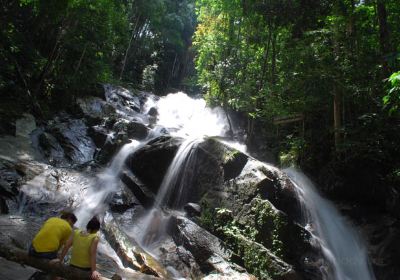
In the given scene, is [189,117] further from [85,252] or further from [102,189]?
[85,252]

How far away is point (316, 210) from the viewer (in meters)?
12.0

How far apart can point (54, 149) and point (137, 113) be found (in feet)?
33.4

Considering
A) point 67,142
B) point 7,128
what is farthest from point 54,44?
point 7,128

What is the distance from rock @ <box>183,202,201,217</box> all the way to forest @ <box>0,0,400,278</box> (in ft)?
17.7

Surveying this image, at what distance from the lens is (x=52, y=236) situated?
4871 mm

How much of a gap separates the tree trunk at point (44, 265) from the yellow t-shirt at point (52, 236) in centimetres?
17

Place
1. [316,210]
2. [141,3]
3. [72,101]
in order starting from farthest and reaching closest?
[141,3] < [72,101] < [316,210]

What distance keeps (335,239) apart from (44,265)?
31.0 feet

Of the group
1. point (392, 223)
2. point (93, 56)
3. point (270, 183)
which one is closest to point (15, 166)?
point (270, 183)

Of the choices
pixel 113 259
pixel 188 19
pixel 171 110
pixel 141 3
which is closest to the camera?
pixel 113 259

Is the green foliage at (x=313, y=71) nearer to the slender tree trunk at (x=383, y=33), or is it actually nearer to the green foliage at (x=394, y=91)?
the slender tree trunk at (x=383, y=33)

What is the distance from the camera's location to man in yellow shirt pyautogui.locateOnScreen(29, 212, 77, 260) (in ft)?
15.7

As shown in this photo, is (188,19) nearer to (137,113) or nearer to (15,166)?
(137,113)

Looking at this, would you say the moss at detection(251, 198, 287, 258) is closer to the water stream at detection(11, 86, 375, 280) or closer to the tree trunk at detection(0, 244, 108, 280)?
the water stream at detection(11, 86, 375, 280)
